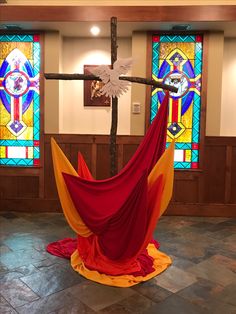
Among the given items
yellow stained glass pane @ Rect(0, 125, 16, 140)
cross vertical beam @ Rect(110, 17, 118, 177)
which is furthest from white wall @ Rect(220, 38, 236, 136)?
yellow stained glass pane @ Rect(0, 125, 16, 140)

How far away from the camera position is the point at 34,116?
4.52 meters

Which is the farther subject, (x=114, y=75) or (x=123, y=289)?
(x=114, y=75)

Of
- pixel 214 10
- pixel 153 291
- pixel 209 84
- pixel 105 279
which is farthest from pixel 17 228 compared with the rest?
pixel 214 10

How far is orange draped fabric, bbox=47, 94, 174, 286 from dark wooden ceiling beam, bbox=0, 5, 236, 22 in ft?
5.38

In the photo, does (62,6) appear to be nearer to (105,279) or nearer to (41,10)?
(41,10)

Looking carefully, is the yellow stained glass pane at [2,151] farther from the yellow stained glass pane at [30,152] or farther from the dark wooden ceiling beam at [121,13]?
the dark wooden ceiling beam at [121,13]

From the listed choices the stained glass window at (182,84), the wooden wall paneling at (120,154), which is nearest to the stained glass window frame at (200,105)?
the stained glass window at (182,84)

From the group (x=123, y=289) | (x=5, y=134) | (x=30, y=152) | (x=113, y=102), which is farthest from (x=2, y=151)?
(x=123, y=289)

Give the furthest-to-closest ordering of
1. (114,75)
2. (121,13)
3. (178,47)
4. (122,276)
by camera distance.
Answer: (178,47)
(121,13)
(114,75)
(122,276)

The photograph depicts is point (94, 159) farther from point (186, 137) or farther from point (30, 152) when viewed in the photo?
point (186, 137)

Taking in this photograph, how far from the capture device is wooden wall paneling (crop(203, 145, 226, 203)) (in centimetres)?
441

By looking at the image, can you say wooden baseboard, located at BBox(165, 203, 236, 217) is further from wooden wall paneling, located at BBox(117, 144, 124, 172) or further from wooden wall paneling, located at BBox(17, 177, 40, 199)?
wooden wall paneling, located at BBox(17, 177, 40, 199)

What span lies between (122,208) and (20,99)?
2565mm

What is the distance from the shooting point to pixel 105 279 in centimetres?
266
